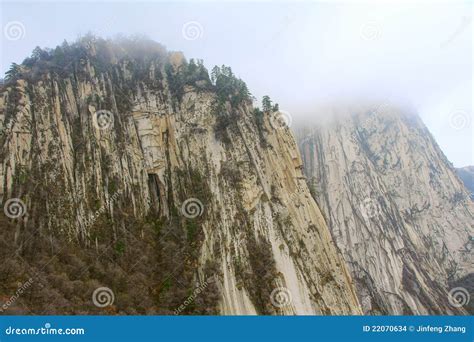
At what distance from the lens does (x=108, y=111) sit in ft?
158

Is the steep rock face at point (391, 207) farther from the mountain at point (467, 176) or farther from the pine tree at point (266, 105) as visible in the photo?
the mountain at point (467, 176)

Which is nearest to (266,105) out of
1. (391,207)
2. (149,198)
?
(149,198)

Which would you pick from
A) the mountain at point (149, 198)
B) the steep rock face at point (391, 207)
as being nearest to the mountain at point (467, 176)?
the steep rock face at point (391, 207)

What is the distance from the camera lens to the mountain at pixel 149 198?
1442 inches

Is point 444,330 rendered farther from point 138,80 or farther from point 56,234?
point 138,80

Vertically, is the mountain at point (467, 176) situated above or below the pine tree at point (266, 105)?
above

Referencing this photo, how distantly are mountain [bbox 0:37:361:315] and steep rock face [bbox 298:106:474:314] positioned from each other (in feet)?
58.8

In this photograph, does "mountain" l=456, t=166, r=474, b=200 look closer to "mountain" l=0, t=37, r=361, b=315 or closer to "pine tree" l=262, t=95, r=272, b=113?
"pine tree" l=262, t=95, r=272, b=113

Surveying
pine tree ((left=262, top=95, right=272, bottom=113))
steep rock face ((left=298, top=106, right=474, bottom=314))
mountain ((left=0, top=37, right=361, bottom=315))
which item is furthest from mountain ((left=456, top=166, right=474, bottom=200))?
mountain ((left=0, top=37, right=361, bottom=315))

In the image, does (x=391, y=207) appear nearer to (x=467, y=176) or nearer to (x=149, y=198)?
(x=149, y=198)

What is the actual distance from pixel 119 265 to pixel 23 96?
61.7 feet

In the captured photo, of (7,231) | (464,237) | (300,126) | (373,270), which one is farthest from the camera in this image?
(300,126)

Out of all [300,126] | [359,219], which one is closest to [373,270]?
[359,219]

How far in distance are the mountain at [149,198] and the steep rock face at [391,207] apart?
1793 cm
